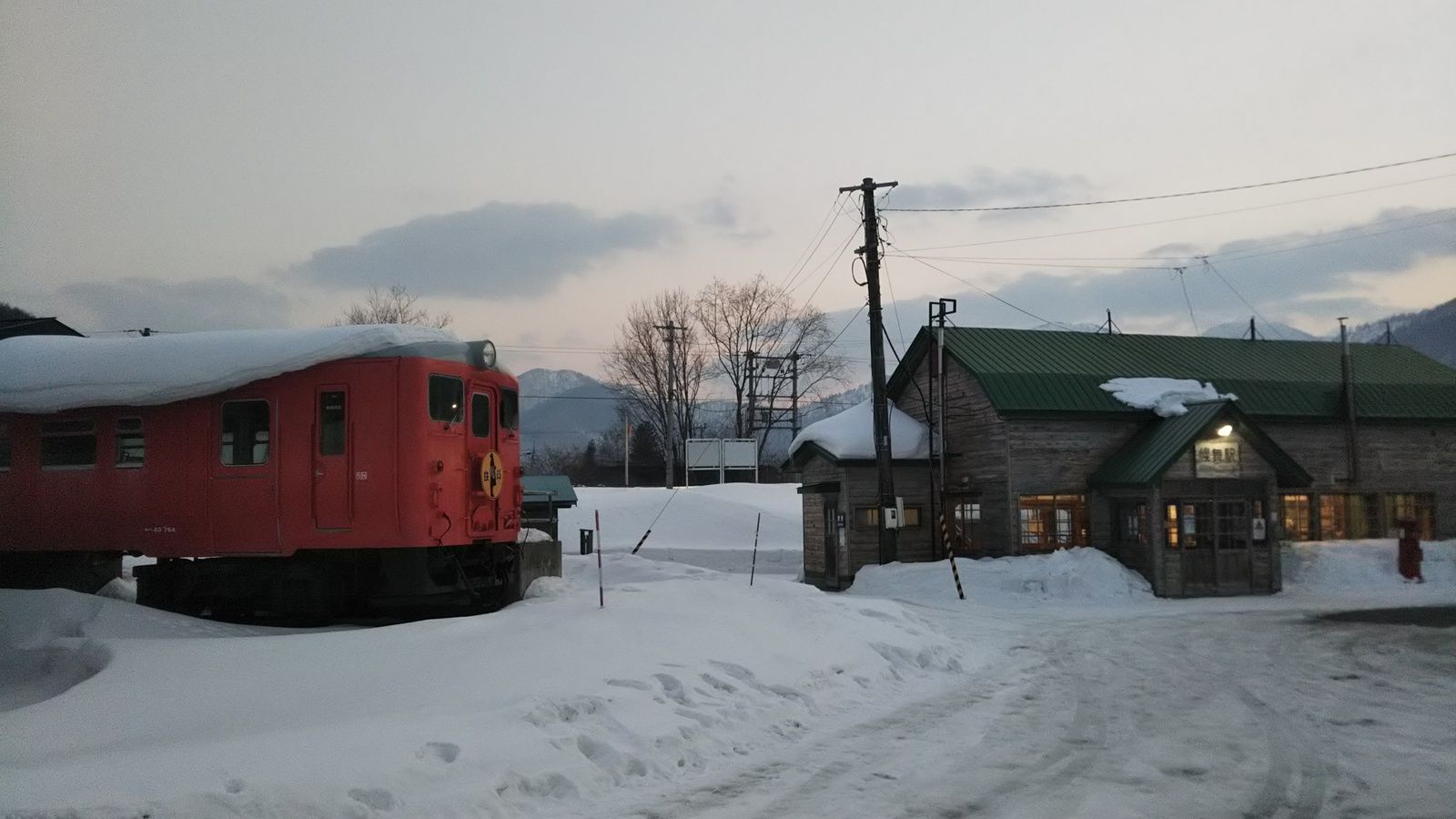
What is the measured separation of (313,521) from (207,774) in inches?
271

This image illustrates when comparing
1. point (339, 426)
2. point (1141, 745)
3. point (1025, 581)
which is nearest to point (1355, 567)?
point (1025, 581)

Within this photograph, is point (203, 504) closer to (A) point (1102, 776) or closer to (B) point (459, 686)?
(B) point (459, 686)

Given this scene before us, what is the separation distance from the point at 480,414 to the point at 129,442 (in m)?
4.40

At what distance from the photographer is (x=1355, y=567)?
85.1 feet

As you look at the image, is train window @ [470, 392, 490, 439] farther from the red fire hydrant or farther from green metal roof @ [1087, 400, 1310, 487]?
the red fire hydrant

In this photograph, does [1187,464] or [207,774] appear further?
[1187,464]

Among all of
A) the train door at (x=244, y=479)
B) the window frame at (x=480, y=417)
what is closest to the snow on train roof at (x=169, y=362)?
the train door at (x=244, y=479)

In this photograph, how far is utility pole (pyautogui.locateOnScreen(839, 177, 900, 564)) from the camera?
24.5 meters

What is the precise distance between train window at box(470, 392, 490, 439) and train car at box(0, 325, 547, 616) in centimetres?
12

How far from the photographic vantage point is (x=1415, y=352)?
3434cm

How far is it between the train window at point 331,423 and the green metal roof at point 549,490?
59.7 ft

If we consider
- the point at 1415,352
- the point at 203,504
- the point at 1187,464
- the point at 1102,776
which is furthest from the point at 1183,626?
the point at 1415,352

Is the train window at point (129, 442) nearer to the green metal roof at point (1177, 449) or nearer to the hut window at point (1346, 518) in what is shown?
the green metal roof at point (1177, 449)

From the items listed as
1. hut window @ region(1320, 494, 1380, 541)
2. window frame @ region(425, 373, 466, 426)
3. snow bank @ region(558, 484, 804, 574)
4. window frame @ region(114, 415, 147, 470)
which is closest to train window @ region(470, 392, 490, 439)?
window frame @ region(425, 373, 466, 426)
